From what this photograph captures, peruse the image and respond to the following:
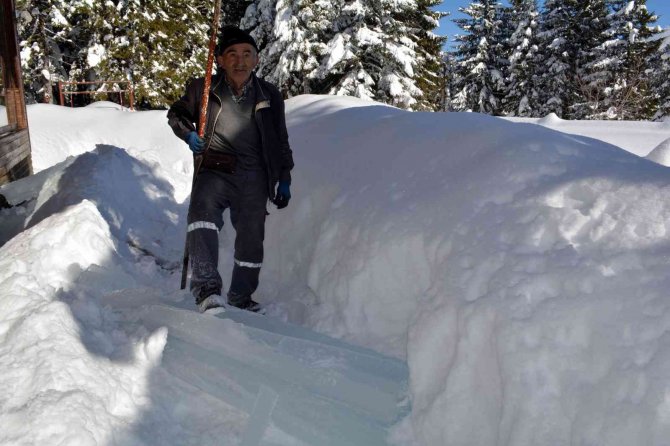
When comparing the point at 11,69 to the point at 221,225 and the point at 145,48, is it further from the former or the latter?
the point at 145,48

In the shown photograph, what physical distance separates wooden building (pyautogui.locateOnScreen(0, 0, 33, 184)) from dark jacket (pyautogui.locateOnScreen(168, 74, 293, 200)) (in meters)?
4.18

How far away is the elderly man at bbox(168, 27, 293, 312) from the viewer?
3346 mm

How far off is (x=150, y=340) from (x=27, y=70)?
18.4 m

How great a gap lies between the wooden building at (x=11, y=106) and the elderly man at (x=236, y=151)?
4363 millimetres

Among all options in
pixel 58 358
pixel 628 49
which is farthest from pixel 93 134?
pixel 628 49

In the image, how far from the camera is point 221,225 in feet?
11.3

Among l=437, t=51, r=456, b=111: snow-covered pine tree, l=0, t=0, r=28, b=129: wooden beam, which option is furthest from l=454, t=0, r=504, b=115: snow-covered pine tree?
l=0, t=0, r=28, b=129: wooden beam

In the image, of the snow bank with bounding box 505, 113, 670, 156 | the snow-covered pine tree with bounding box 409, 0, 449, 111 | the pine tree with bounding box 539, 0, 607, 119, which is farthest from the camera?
the pine tree with bounding box 539, 0, 607, 119

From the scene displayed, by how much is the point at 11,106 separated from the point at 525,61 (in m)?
28.0

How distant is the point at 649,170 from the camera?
249 cm

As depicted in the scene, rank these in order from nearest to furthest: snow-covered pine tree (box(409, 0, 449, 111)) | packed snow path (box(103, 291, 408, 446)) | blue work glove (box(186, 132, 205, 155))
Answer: packed snow path (box(103, 291, 408, 446)) → blue work glove (box(186, 132, 205, 155)) → snow-covered pine tree (box(409, 0, 449, 111))

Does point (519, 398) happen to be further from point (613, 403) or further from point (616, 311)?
point (616, 311)

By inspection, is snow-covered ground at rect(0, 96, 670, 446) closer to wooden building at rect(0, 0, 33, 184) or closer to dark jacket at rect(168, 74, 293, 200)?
dark jacket at rect(168, 74, 293, 200)

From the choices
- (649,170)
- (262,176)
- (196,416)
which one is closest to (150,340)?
(196,416)
